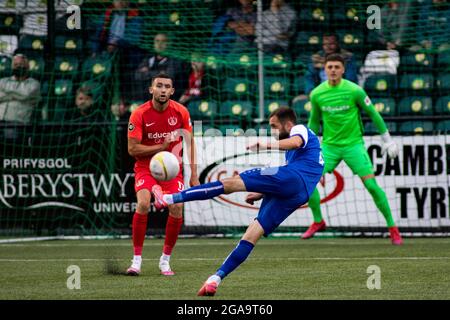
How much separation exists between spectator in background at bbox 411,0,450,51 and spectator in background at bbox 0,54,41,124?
5959 mm

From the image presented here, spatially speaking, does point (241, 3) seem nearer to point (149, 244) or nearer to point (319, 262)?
point (149, 244)

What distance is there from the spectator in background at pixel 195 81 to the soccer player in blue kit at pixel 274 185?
289 inches

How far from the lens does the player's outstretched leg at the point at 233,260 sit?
7434mm

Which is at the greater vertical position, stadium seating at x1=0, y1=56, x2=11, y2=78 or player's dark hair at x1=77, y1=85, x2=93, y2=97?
stadium seating at x1=0, y1=56, x2=11, y2=78

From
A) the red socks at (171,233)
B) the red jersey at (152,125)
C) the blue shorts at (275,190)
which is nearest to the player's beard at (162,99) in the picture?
the red jersey at (152,125)

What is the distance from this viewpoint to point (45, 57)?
15500mm

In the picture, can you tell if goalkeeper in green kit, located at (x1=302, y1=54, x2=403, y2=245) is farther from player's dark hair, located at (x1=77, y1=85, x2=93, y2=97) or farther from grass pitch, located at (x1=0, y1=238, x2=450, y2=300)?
player's dark hair, located at (x1=77, y1=85, x2=93, y2=97)

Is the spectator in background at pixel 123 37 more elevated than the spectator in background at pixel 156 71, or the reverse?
the spectator in background at pixel 123 37

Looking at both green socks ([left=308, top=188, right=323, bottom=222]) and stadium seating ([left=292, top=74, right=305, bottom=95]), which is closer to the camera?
green socks ([left=308, top=188, right=323, bottom=222])

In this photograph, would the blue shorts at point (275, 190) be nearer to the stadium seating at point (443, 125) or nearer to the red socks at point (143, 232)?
the red socks at point (143, 232)

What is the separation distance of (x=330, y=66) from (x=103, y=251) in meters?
3.62

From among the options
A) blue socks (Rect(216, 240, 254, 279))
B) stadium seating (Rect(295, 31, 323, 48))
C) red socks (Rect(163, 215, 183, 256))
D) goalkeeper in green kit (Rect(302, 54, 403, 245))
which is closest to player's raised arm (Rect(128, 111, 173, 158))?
red socks (Rect(163, 215, 183, 256))

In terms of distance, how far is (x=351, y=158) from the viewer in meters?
12.4

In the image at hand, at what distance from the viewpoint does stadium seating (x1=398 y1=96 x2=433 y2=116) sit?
15141 mm
